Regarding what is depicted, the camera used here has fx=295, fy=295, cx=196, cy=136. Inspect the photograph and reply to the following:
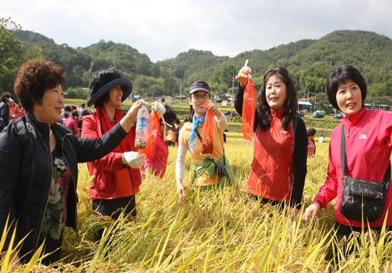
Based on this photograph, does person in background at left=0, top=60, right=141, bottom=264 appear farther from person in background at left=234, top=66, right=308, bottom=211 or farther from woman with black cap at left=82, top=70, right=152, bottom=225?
person in background at left=234, top=66, right=308, bottom=211

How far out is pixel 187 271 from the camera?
1410 mm

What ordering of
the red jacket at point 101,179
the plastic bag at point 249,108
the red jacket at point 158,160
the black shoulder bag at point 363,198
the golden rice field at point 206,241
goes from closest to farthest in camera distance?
the golden rice field at point 206,241 < the black shoulder bag at point 363,198 < the red jacket at point 101,179 < the plastic bag at point 249,108 < the red jacket at point 158,160

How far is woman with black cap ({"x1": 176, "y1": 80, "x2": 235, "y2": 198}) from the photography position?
253cm

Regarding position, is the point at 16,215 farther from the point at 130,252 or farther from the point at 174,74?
the point at 174,74

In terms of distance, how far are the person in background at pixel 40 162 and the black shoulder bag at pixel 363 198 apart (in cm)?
137

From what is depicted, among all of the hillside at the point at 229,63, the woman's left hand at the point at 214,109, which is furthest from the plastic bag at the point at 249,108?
the hillside at the point at 229,63

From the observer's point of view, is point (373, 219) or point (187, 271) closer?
point (187, 271)

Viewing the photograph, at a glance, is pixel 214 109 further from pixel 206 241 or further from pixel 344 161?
pixel 206 241

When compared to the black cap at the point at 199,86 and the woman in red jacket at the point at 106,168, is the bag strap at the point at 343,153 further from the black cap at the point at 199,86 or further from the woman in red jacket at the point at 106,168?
the woman in red jacket at the point at 106,168

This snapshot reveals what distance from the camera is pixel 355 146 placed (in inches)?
70.7

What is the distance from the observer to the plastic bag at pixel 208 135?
2535mm

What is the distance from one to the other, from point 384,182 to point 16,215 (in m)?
1.97

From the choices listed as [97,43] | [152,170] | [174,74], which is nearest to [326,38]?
[174,74]

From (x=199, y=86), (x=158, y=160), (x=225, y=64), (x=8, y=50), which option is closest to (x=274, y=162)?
(x=199, y=86)
